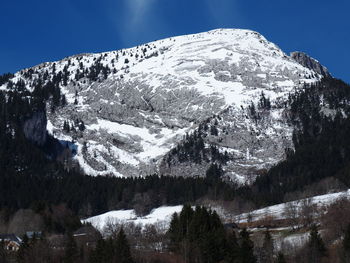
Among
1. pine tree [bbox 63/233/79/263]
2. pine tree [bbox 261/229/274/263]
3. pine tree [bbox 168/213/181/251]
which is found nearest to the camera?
pine tree [bbox 63/233/79/263]

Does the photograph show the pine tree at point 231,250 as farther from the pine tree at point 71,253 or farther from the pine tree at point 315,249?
the pine tree at point 71,253

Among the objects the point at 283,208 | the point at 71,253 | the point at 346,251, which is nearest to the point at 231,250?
the point at 346,251

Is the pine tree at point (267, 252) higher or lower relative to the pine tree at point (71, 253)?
lower

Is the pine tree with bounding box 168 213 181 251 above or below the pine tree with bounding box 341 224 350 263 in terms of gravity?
above

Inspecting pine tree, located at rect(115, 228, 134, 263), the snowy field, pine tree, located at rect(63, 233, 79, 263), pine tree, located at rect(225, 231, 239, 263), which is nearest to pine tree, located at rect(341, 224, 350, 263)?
pine tree, located at rect(225, 231, 239, 263)

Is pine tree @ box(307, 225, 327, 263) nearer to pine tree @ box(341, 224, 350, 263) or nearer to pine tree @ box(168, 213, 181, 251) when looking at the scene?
pine tree @ box(341, 224, 350, 263)

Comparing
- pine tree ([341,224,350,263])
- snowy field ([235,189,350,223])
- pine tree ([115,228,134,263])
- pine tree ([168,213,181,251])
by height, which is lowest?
pine tree ([341,224,350,263])

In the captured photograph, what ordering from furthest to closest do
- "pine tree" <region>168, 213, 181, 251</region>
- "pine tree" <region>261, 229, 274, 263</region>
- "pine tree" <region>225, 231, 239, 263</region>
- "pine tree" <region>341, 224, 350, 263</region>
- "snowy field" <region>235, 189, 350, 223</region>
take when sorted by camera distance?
"snowy field" <region>235, 189, 350, 223</region>, "pine tree" <region>168, 213, 181, 251</region>, "pine tree" <region>261, 229, 274, 263</region>, "pine tree" <region>225, 231, 239, 263</region>, "pine tree" <region>341, 224, 350, 263</region>

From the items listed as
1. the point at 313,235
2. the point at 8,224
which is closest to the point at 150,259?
the point at 313,235

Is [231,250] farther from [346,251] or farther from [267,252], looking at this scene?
[346,251]

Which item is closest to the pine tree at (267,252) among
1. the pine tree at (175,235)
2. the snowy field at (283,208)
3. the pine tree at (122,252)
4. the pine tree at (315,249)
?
the pine tree at (315,249)

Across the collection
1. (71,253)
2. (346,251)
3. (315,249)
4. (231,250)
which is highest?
(71,253)

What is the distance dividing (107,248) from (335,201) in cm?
8351

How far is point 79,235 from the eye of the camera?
167m
